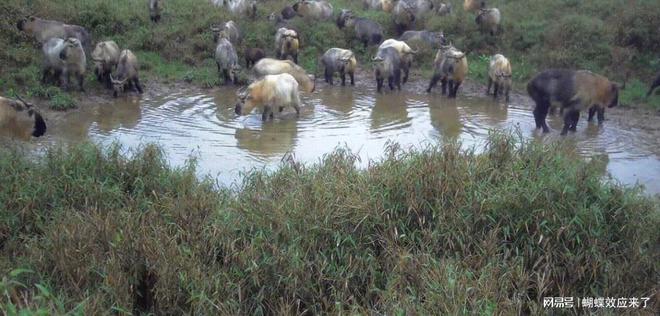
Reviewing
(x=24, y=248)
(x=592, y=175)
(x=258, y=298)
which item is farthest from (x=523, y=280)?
(x=24, y=248)

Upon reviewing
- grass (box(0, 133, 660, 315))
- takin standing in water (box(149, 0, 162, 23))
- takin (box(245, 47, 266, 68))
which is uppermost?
takin standing in water (box(149, 0, 162, 23))

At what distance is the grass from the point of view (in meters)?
5.60

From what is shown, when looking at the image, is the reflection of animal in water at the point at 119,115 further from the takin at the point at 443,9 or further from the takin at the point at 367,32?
the takin at the point at 443,9

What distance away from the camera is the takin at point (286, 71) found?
13867 mm

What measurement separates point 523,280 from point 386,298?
3.52 ft


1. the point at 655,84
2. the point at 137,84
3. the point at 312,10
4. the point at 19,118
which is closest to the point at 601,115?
the point at 655,84

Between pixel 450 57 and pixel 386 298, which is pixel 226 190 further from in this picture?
pixel 450 57

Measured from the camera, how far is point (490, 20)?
17.0 metres

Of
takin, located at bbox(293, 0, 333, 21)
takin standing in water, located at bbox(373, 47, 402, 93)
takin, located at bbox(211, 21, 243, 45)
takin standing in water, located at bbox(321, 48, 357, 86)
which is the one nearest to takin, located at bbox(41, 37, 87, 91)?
takin, located at bbox(211, 21, 243, 45)

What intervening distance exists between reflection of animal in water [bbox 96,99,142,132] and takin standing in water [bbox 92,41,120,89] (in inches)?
34.9

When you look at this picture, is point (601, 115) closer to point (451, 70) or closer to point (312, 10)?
point (451, 70)

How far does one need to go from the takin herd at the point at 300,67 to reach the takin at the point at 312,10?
2cm

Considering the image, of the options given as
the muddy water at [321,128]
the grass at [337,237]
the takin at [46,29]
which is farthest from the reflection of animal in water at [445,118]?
the takin at [46,29]

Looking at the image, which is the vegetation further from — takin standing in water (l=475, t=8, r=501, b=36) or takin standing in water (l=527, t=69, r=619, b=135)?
takin standing in water (l=527, t=69, r=619, b=135)
